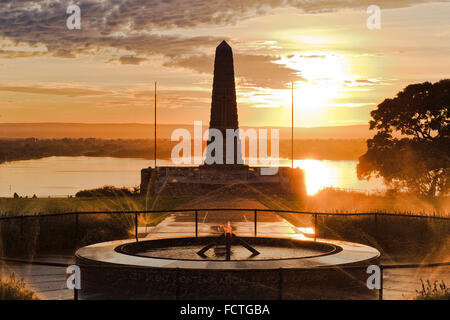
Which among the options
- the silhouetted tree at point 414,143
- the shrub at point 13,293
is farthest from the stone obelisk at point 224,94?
the shrub at point 13,293

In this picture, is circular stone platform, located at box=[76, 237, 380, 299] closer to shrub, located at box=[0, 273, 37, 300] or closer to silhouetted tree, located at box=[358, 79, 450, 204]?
shrub, located at box=[0, 273, 37, 300]

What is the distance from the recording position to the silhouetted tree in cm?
4522

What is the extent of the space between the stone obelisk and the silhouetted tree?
1049 cm

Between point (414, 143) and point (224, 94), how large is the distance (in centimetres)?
1421

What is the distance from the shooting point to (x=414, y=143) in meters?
45.9

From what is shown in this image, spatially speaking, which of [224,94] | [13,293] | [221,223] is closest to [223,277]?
[13,293]

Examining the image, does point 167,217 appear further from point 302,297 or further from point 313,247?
point 302,297

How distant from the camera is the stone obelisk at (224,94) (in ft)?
151

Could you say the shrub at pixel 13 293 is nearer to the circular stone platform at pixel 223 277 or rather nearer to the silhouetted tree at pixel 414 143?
the circular stone platform at pixel 223 277

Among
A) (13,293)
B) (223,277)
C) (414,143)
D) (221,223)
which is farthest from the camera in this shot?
(414,143)

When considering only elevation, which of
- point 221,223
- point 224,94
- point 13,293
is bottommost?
point 221,223

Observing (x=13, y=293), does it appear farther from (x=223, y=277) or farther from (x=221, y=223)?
(x=221, y=223)
